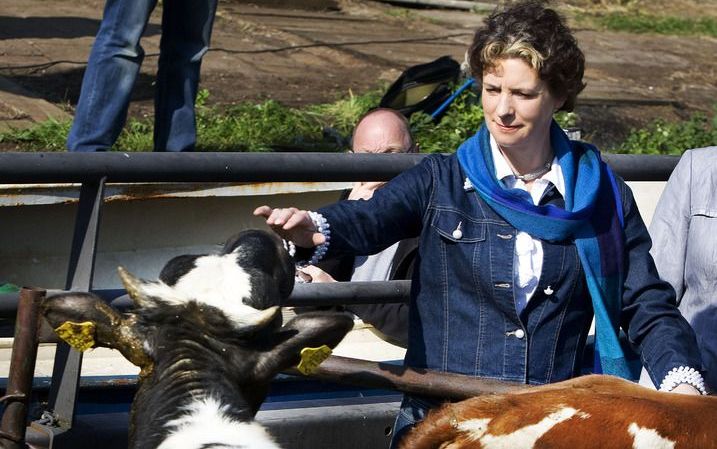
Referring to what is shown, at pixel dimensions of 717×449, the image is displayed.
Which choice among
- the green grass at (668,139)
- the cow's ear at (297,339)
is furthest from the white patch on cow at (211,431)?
the green grass at (668,139)

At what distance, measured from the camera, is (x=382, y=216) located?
3348 millimetres

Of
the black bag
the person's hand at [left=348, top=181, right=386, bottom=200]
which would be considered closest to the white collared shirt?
the person's hand at [left=348, top=181, right=386, bottom=200]

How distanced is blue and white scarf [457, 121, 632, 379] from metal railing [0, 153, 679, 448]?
0.38m

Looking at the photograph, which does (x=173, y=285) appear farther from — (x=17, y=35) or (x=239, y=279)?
(x=17, y=35)

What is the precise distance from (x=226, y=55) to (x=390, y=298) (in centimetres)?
667

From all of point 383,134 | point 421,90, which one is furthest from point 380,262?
point 421,90

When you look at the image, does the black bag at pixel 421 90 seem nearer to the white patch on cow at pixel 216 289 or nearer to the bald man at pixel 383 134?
the bald man at pixel 383 134

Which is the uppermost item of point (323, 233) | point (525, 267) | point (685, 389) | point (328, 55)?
point (323, 233)

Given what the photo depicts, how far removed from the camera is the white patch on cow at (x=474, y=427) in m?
2.84

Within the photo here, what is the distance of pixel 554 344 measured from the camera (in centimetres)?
344

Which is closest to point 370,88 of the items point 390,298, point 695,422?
point 390,298

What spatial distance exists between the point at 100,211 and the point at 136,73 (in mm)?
2671

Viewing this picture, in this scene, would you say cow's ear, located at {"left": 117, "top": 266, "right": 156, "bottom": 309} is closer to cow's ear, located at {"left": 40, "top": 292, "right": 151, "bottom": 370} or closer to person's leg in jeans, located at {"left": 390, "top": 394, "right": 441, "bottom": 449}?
cow's ear, located at {"left": 40, "top": 292, "right": 151, "bottom": 370}

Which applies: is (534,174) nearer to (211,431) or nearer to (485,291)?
(485,291)
